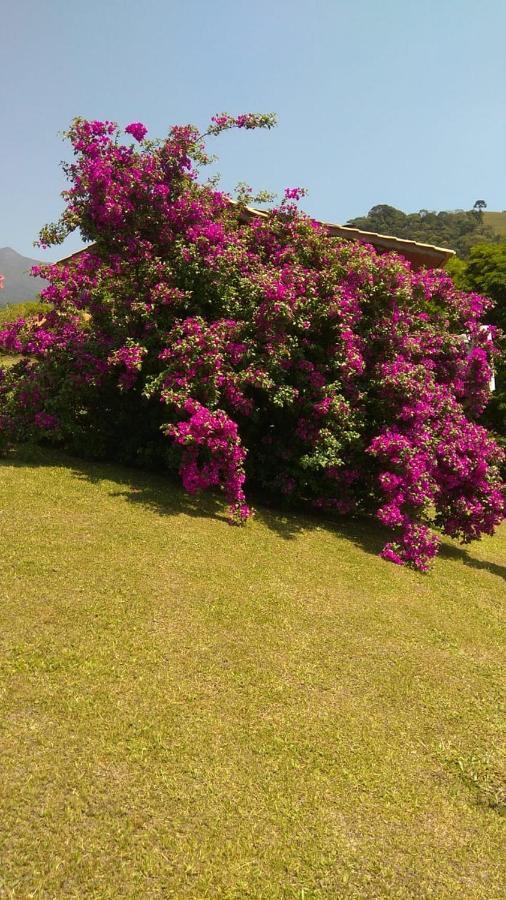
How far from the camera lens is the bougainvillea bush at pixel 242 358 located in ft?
25.1

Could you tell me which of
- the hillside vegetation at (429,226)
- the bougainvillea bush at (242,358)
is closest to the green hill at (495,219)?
the hillside vegetation at (429,226)

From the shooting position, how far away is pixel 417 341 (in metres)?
8.57

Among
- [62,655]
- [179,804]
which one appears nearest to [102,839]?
[179,804]

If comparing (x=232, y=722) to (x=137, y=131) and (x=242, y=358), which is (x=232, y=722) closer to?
(x=242, y=358)

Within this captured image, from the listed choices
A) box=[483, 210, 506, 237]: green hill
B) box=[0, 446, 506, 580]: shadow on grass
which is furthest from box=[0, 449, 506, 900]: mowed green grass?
box=[483, 210, 506, 237]: green hill

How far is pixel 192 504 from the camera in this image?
8117 mm

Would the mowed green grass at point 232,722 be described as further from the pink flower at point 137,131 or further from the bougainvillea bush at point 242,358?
the pink flower at point 137,131

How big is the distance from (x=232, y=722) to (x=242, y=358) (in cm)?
509

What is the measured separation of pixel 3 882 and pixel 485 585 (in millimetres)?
6576

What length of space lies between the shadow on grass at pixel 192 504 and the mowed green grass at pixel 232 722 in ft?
3.21

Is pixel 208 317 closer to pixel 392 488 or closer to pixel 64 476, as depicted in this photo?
pixel 64 476

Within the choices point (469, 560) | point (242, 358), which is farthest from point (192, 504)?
point (469, 560)

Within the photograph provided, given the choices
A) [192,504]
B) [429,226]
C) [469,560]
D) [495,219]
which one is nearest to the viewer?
[192,504]

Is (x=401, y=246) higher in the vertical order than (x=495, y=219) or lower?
lower
